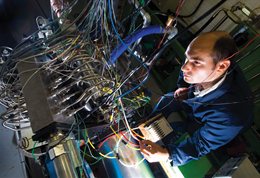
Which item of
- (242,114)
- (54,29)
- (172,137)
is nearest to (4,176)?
(54,29)

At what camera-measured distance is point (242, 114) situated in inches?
49.1

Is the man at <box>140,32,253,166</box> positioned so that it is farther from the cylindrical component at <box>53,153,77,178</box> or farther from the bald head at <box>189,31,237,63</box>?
the cylindrical component at <box>53,153,77,178</box>

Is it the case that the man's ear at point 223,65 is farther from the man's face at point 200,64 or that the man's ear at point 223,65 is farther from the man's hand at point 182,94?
the man's hand at point 182,94

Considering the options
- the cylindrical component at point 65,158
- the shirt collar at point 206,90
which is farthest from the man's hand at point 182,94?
the cylindrical component at point 65,158

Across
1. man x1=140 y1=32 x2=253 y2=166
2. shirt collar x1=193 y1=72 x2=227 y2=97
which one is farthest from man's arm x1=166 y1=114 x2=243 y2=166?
shirt collar x1=193 y1=72 x2=227 y2=97

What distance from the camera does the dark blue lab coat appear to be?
1242mm

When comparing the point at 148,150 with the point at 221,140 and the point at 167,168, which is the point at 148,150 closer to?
the point at 167,168

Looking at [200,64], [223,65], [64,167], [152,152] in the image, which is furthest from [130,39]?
[64,167]

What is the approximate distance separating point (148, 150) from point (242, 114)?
0.60 meters

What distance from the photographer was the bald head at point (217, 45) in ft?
3.96

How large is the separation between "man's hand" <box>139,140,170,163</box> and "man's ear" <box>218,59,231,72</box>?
0.61 m

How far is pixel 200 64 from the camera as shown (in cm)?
126

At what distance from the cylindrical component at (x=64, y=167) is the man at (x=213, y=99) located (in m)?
0.48

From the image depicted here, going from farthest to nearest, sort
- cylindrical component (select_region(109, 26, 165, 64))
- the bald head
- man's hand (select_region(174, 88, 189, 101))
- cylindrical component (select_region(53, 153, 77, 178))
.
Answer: man's hand (select_region(174, 88, 189, 101)) < cylindrical component (select_region(109, 26, 165, 64)) < the bald head < cylindrical component (select_region(53, 153, 77, 178))
